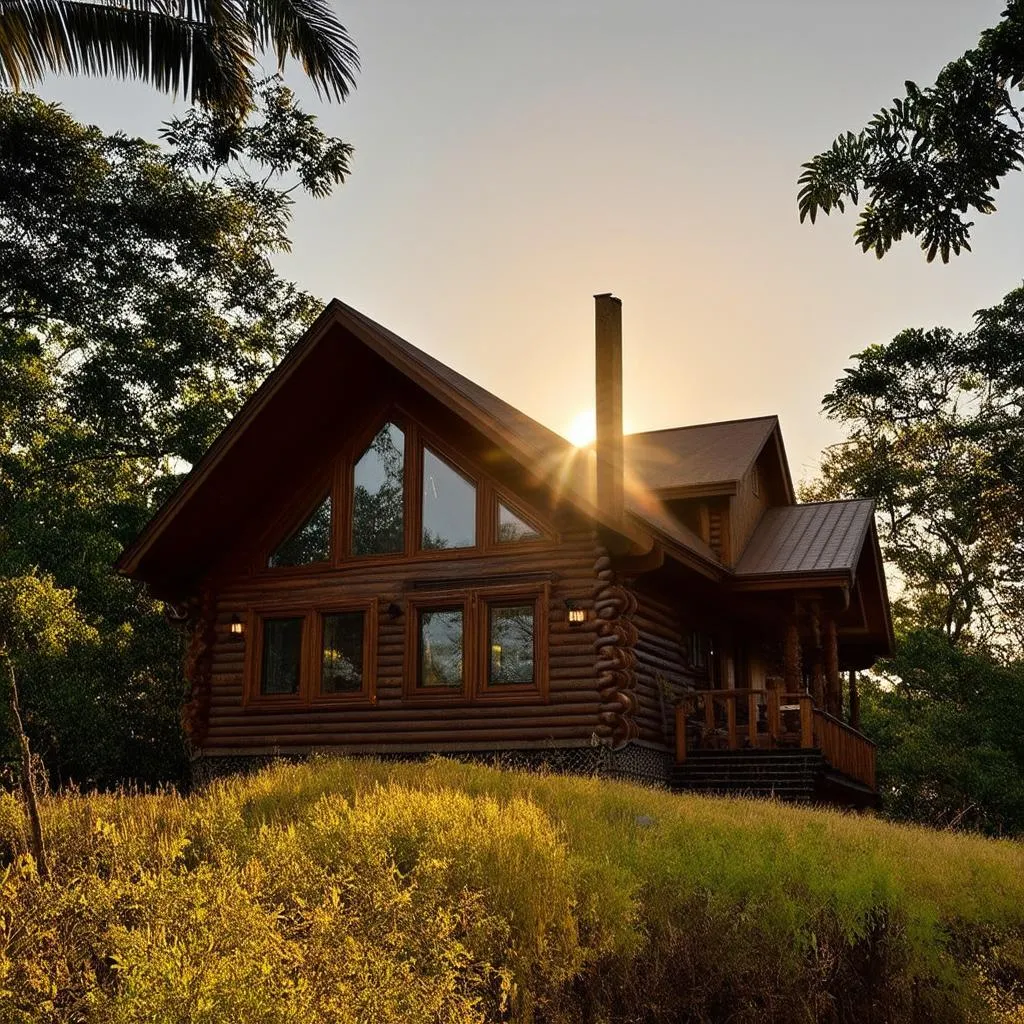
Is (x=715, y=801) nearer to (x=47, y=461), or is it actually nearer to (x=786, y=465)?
(x=786, y=465)

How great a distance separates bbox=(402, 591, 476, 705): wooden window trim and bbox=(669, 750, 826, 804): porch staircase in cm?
360

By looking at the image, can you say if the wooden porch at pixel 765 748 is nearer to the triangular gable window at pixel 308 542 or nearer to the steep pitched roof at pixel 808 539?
the steep pitched roof at pixel 808 539

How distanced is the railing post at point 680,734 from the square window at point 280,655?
6.02m

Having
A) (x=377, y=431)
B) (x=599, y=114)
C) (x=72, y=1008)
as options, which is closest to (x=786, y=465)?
(x=377, y=431)

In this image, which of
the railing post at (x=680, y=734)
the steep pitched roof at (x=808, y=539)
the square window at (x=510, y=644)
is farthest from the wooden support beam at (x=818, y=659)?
the square window at (x=510, y=644)

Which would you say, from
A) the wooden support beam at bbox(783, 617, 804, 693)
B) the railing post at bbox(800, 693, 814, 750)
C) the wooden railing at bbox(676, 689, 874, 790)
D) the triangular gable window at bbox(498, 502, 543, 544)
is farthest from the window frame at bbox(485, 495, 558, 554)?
the wooden support beam at bbox(783, 617, 804, 693)

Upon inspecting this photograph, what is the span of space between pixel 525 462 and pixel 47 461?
42.5 ft

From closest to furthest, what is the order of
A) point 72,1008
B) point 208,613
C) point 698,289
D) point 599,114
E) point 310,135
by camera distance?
point 72,1008 → point 599,114 → point 698,289 → point 208,613 → point 310,135

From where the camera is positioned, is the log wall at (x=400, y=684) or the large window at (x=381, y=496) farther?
the large window at (x=381, y=496)

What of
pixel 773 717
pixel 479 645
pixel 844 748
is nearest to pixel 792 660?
pixel 844 748

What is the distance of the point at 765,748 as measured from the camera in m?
19.0

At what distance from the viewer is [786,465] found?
2653 cm

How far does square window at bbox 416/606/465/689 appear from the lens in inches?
738

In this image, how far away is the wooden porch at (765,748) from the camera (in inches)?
728
